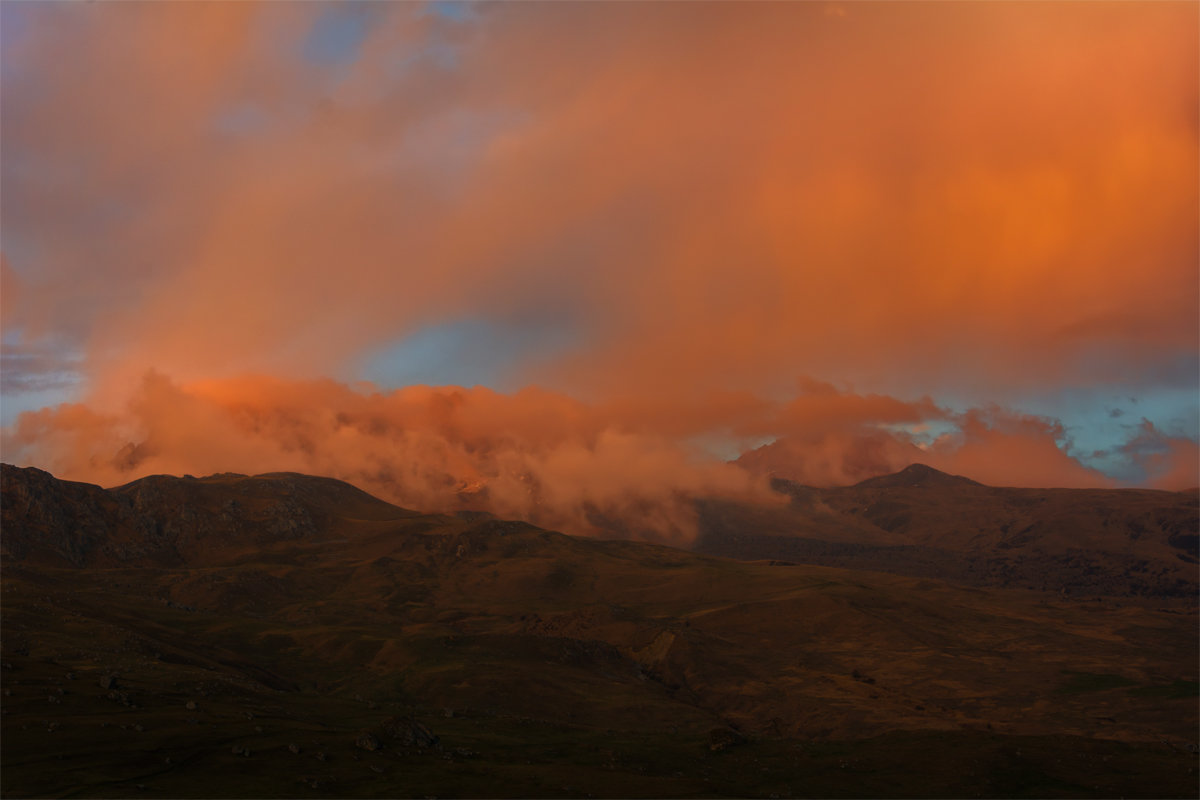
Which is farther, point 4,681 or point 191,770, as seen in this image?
point 4,681

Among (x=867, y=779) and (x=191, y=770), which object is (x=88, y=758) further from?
(x=867, y=779)

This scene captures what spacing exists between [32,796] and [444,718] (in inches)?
3252

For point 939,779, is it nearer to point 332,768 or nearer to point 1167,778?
point 1167,778

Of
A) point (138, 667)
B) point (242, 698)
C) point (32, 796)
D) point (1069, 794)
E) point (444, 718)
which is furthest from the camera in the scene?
point (444, 718)

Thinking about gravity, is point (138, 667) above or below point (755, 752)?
above

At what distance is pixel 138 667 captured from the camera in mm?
143625

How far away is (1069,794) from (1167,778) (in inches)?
612

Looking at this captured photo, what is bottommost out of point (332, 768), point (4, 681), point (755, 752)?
point (755, 752)

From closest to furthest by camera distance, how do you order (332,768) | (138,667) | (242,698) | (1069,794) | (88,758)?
(88,758) → (332,768) → (1069,794) → (242,698) → (138,667)

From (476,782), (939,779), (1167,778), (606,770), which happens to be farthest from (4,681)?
(1167,778)

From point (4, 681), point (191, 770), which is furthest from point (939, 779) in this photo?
point (4, 681)

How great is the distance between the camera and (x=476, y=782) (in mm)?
97562

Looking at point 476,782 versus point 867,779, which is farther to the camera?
point 867,779

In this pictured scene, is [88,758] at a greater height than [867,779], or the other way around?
[88,758]
